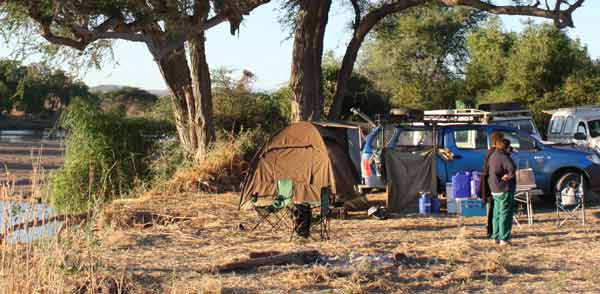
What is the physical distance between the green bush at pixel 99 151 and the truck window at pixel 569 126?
10.2 m

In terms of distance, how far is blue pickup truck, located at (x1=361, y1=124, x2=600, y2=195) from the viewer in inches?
635

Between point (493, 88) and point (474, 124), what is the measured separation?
1781 centimetres

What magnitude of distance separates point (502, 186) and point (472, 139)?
462 centimetres

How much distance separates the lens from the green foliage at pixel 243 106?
85.7 ft

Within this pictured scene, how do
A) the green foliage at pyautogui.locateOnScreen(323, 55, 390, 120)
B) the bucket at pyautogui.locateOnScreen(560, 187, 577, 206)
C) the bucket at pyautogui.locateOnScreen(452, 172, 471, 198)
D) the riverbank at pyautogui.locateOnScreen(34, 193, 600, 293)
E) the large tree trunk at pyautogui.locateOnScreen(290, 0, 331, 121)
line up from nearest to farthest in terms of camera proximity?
1. the riverbank at pyautogui.locateOnScreen(34, 193, 600, 293)
2. the bucket at pyautogui.locateOnScreen(560, 187, 577, 206)
3. the bucket at pyautogui.locateOnScreen(452, 172, 471, 198)
4. the large tree trunk at pyautogui.locateOnScreen(290, 0, 331, 121)
5. the green foliage at pyautogui.locateOnScreen(323, 55, 390, 120)

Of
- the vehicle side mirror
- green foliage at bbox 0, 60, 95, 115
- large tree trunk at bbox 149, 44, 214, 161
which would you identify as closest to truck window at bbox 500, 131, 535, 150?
the vehicle side mirror

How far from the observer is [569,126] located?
779 inches

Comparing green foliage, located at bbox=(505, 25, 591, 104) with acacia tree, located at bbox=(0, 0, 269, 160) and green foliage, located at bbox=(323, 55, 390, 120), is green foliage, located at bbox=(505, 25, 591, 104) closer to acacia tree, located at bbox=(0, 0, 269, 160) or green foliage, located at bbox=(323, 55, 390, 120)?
green foliage, located at bbox=(323, 55, 390, 120)

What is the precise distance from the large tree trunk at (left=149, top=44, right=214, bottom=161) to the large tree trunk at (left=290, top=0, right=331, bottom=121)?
2174 mm

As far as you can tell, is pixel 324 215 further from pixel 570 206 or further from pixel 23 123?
pixel 23 123

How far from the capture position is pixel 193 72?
21.7 m

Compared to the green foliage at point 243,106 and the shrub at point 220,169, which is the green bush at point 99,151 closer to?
the shrub at point 220,169

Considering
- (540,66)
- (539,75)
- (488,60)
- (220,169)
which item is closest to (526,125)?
(220,169)

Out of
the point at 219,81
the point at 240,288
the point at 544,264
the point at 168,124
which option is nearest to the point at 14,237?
the point at 240,288
